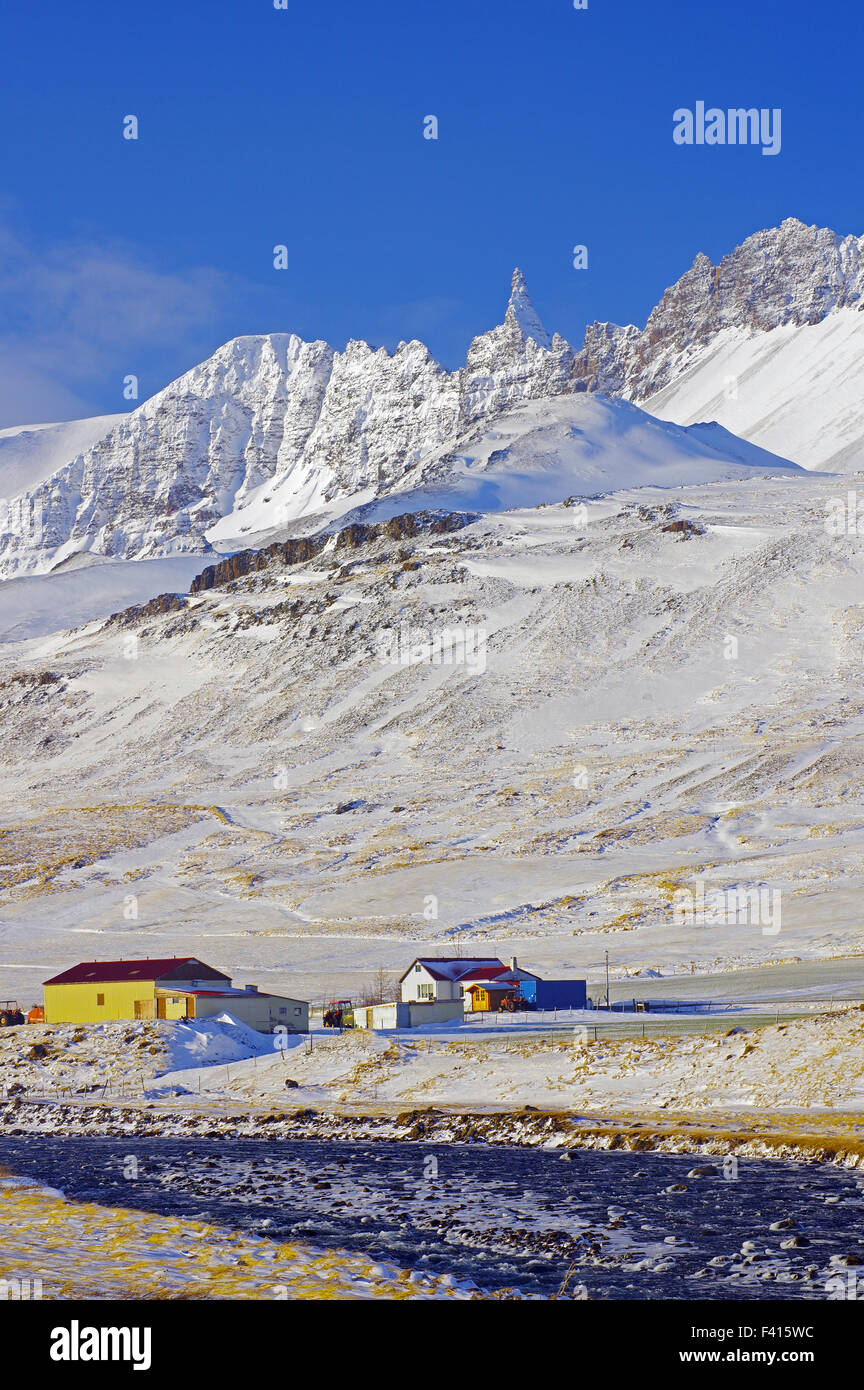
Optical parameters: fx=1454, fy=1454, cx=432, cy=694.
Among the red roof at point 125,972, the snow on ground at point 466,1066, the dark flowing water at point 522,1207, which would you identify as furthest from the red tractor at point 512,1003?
the dark flowing water at point 522,1207

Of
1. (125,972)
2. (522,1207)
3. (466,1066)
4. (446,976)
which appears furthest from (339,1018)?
(522,1207)

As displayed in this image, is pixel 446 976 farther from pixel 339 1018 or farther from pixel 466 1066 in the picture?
pixel 466 1066

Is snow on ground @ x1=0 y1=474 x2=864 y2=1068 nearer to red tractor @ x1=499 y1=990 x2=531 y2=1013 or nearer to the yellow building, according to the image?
red tractor @ x1=499 y1=990 x2=531 y2=1013

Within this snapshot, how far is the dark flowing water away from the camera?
24.1 m

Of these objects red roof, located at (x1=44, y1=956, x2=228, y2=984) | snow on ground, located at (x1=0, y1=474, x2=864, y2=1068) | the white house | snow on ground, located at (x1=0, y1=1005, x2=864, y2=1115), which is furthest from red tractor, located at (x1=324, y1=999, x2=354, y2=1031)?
snow on ground, located at (x1=0, y1=474, x2=864, y2=1068)

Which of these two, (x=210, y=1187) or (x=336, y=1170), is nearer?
(x=210, y=1187)

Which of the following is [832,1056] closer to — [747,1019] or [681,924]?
[747,1019]

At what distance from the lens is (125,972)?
79.4m

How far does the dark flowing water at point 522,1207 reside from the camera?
79.2ft

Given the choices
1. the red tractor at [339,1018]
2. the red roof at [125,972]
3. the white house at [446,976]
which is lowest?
the red tractor at [339,1018]

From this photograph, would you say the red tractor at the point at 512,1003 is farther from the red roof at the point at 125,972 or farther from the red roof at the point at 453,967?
the red roof at the point at 125,972
